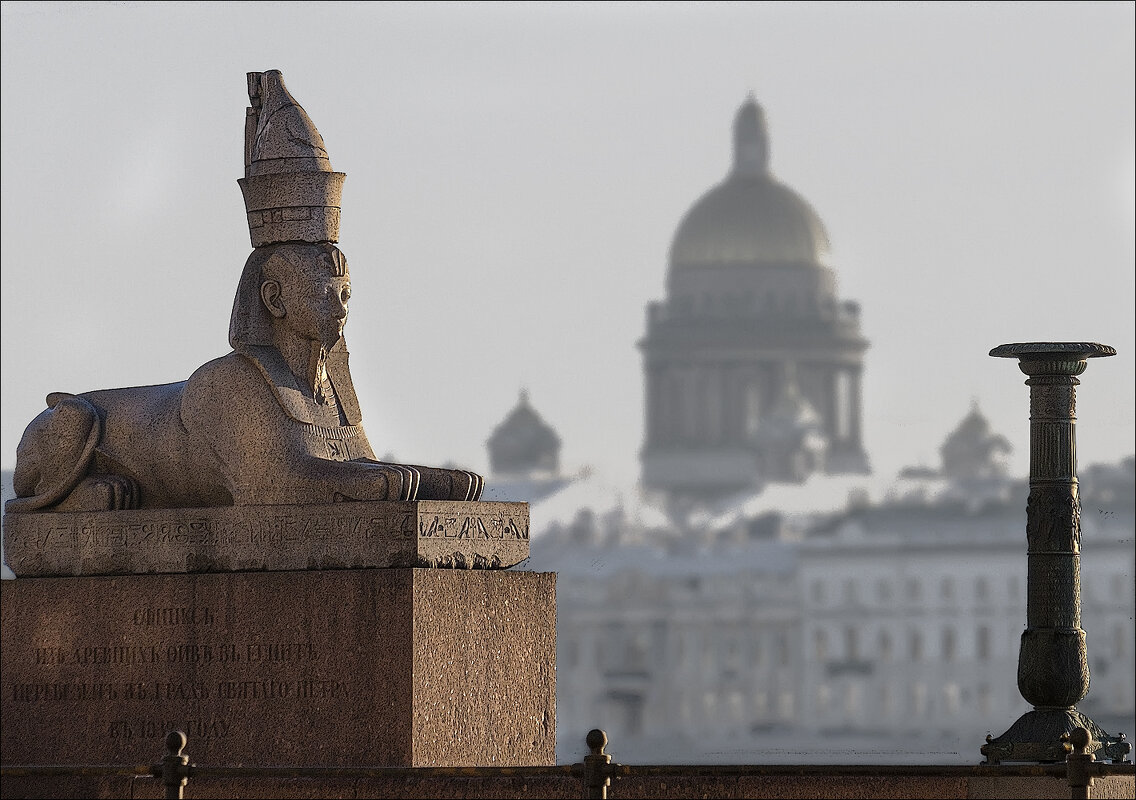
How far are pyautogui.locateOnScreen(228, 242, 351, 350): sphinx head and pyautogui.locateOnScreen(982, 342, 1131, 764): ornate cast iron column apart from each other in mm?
2565

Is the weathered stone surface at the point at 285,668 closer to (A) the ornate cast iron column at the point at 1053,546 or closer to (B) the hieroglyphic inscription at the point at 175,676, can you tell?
(B) the hieroglyphic inscription at the point at 175,676

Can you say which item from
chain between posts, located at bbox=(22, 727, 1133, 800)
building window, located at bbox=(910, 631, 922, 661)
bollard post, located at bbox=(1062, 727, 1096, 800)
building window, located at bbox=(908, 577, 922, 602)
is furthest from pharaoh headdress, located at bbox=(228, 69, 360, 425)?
building window, located at bbox=(910, 631, 922, 661)

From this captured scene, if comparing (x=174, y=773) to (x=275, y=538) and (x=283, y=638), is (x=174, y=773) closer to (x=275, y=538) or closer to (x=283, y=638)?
(x=283, y=638)

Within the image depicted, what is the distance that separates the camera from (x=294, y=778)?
438 inches

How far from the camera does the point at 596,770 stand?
983cm

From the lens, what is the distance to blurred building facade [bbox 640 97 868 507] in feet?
427

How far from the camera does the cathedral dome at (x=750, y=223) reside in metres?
145

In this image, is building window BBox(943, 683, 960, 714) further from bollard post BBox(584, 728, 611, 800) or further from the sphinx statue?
bollard post BBox(584, 728, 611, 800)

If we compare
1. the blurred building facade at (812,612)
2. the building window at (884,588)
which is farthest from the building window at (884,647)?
the building window at (884,588)

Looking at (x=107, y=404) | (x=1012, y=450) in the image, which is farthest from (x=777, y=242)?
(x=107, y=404)

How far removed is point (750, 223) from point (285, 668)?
440 feet

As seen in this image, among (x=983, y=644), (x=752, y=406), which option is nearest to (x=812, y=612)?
(x=983, y=644)

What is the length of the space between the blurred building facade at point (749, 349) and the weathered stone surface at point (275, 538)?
111 meters

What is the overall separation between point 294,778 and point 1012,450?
11108 centimetres
